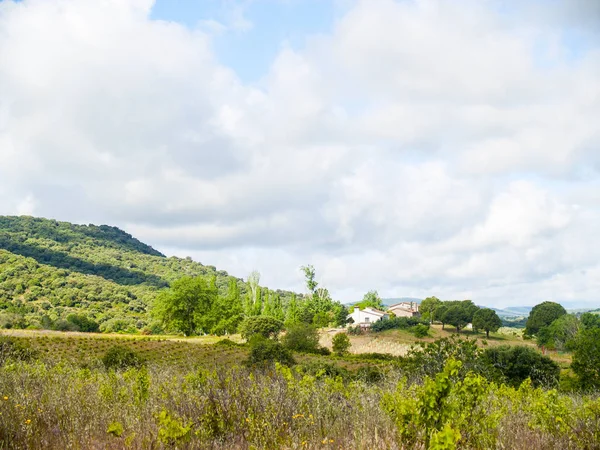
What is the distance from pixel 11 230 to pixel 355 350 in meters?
125

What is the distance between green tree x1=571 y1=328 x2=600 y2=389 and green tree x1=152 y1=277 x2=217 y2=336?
52248 millimetres

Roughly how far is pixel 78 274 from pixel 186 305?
4853 centimetres

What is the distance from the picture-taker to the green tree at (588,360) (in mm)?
17562

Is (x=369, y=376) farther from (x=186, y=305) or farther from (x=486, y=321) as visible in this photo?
(x=486, y=321)

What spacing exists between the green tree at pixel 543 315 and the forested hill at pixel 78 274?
6078 cm

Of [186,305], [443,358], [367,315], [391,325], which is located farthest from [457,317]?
[443,358]

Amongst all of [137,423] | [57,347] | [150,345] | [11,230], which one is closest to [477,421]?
[137,423]

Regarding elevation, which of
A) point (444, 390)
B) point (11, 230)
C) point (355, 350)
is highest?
point (11, 230)

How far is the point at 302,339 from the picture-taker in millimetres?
43562

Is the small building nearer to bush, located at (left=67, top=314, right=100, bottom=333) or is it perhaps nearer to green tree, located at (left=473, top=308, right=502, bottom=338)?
green tree, located at (left=473, top=308, right=502, bottom=338)

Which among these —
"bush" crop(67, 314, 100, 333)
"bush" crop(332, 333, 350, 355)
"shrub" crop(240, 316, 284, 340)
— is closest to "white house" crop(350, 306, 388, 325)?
"shrub" crop(240, 316, 284, 340)

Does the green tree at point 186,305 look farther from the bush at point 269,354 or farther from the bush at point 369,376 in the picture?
the bush at point 369,376

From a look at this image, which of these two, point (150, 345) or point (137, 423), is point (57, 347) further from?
point (137, 423)

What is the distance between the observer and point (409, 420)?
16.5 feet
